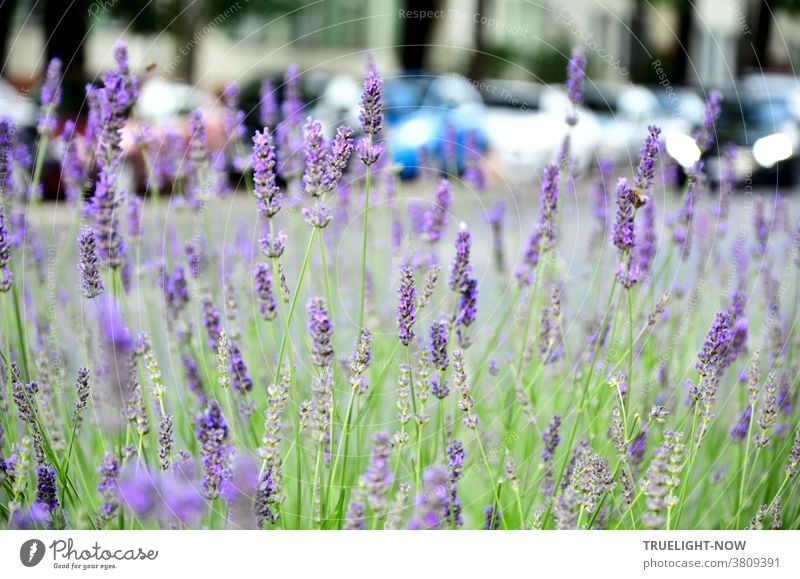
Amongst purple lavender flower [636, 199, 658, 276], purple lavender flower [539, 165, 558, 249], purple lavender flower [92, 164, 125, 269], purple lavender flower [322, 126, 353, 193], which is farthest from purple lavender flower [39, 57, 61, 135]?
purple lavender flower [636, 199, 658, 276]

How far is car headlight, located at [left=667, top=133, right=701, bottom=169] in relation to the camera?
2.16 meters

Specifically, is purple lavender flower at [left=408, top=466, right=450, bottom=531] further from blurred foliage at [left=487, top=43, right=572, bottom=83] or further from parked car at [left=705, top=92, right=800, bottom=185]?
blurred foliage at [left=487, top=43, right=572, bottom=83]

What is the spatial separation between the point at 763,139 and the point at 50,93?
165cm

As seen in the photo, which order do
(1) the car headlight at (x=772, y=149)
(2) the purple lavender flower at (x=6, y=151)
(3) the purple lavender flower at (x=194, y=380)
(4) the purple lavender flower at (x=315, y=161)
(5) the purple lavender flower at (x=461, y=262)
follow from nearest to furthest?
(4) the purple lavender flower at (x=315, y=161), (5) the purple lavender flower at (x=461, y=262), (2) the purple lavender flower at (x=6, y=151), (3) the purple lavender flower at (x=194, y=380), (1) the car headlight at (x=772, y=149)

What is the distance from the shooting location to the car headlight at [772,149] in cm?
235

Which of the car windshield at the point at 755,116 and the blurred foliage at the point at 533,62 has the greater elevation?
the blurred foliage at the point at 533,62

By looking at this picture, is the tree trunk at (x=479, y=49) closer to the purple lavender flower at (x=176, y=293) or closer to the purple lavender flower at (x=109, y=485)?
the purple lavender flower at (x=176, y=293)

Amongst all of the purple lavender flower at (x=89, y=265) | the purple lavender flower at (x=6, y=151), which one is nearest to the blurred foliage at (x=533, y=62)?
the purple lavender flower at (x=6, y=151)

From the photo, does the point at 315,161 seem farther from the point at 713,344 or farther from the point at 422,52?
the point at 422,52

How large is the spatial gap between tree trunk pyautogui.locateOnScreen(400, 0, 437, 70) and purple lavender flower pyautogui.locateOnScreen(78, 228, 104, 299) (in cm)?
102

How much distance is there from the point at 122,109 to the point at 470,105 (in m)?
1.52

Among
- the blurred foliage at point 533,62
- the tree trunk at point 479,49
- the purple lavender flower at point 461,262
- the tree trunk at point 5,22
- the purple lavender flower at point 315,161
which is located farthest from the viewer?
the blurred foliage at point 533,62

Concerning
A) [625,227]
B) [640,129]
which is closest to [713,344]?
[625,227]
